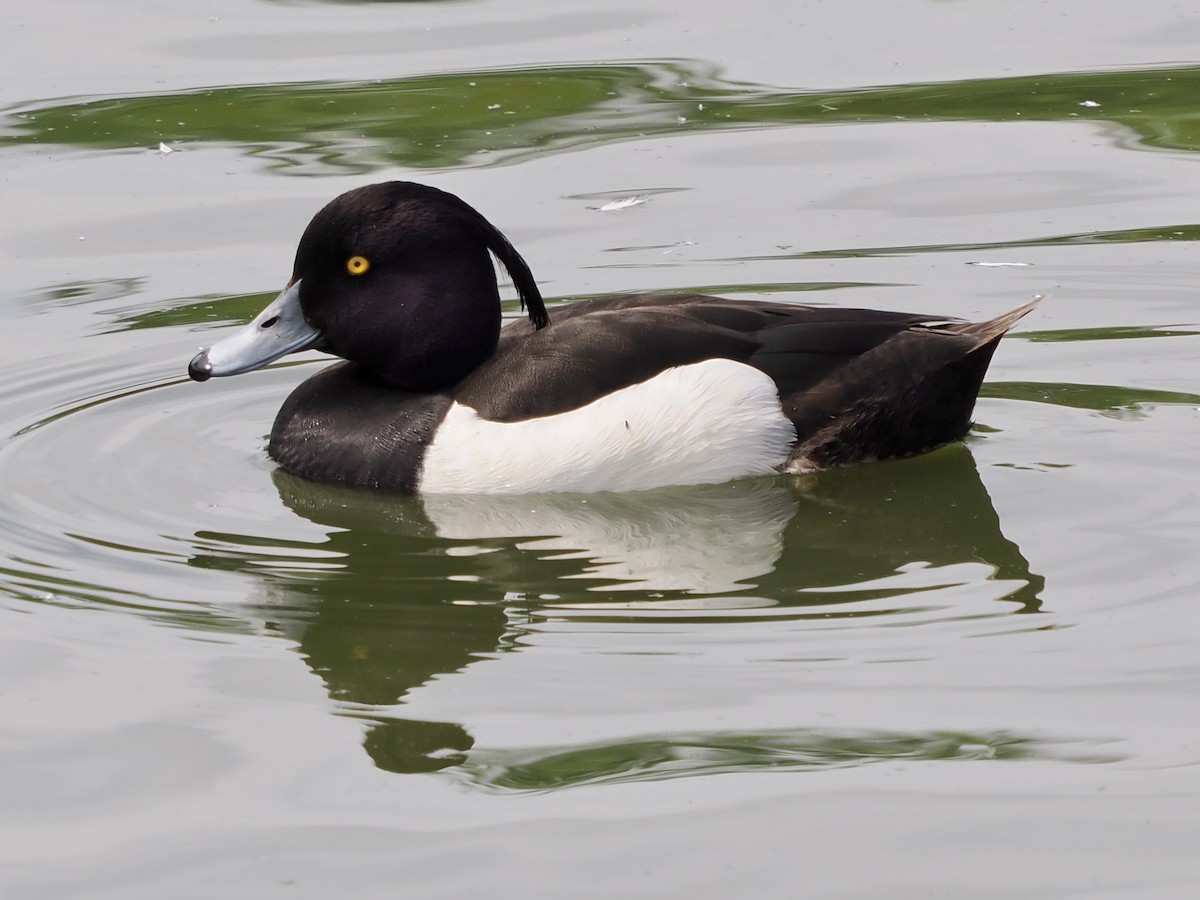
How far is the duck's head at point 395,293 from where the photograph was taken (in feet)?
22.0

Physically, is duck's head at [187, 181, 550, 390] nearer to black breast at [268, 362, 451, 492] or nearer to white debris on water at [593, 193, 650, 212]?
black breast at [268, 362, 451, 492]

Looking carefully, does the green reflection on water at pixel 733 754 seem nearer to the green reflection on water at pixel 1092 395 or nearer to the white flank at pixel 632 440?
the white flank at pixel 632 440

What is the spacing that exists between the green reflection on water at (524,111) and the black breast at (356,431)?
3507mm

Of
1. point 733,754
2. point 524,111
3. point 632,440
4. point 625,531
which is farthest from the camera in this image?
point 524,111

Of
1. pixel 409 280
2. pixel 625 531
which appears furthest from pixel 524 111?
pixel 625 531

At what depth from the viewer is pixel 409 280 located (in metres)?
6.79

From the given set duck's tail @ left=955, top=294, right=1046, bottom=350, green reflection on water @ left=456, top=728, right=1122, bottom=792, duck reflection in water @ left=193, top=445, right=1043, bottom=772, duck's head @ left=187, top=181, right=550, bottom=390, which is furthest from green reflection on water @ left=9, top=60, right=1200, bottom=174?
green reflection on water @ left=456, top=728, right=1122, bottom=792

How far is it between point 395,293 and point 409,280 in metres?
0.07

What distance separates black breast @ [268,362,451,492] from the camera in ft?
21.7

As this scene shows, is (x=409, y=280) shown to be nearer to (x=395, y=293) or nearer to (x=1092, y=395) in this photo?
(x=395, y=293)

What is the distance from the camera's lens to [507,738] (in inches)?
183

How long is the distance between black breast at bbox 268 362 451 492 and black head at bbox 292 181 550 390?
0.46 ft

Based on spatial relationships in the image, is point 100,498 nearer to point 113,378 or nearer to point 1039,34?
point 113,378

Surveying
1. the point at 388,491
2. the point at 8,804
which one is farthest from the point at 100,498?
the point at 8,804
